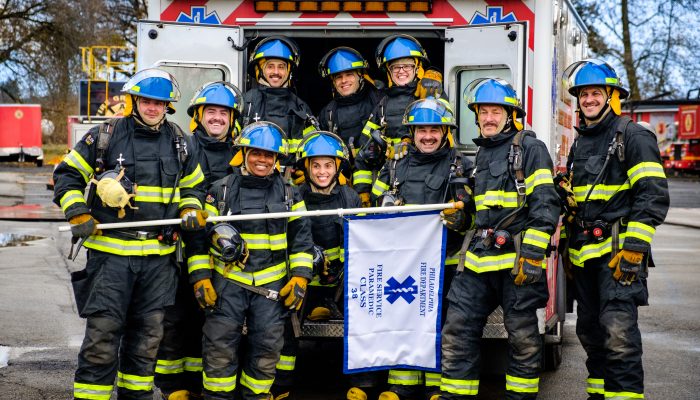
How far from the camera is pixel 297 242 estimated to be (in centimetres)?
564

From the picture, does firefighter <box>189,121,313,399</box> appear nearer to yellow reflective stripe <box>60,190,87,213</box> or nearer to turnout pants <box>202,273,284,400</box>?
turnout pants <box>202,273,284,400</box>

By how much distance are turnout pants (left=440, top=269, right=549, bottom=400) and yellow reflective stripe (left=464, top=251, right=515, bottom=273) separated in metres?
0.07

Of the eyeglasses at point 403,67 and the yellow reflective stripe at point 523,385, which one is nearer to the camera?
the yellow reflective stripe at point 523,385

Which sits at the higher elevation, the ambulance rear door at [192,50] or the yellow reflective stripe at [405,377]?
the ambulance rear door at [192,50]

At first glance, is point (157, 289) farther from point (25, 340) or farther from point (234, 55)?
point (25, 340)

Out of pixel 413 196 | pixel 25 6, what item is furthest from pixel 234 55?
pixel 25 6

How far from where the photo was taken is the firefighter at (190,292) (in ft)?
19.3

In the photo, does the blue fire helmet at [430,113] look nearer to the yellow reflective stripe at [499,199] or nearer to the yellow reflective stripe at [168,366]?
the yellow reflective stripe at [499,199]

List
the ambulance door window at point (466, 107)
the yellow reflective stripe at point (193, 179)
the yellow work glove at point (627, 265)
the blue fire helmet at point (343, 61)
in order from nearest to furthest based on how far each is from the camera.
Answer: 1. the yellow work glove at point (627, 265)
2. the yellow reflective stripe at point (193, 179)
3. the ambulance door window at point (466, 107)
4. the blue fire helmet at point (343, 61)

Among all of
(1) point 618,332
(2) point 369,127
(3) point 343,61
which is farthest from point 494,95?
(3) point 343,61

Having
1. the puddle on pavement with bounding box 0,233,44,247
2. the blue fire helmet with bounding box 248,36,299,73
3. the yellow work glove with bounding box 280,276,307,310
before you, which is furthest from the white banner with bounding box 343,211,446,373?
the puddle on pavement with bounding box 0,233,44,247

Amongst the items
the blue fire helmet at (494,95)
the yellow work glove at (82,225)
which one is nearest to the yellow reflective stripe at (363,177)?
the blue fire helmet at (494,95)

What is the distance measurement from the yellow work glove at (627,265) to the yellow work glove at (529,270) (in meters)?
0.41

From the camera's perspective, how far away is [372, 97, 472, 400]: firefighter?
230 inches
